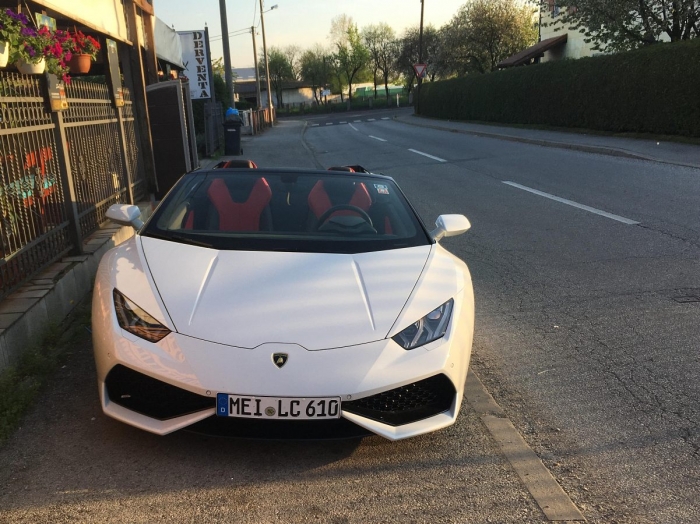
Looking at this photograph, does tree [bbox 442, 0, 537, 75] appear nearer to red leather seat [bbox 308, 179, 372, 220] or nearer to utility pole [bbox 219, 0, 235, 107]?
utility pole [bbox 219, 0, 235, 107]

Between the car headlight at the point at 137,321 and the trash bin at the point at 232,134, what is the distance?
20.8 meters

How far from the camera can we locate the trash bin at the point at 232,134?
918 inches

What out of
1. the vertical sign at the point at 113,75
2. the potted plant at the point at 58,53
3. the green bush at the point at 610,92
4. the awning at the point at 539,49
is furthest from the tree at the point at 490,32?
the potted plant at the point at 58,53

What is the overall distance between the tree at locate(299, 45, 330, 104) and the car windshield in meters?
110

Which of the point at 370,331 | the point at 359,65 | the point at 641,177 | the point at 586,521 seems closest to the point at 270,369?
the point at 370,331

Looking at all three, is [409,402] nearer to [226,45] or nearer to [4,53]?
[4,53]

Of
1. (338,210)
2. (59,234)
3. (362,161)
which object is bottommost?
(362,161)

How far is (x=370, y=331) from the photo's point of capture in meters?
3.07

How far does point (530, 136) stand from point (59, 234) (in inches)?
788

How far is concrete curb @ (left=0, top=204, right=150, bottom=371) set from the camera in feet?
13.3

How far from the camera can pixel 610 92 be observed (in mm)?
21734

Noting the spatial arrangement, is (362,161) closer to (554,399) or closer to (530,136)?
(530,136)

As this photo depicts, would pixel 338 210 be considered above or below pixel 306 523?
above

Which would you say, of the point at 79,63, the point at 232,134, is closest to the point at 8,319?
the point at 79,63
